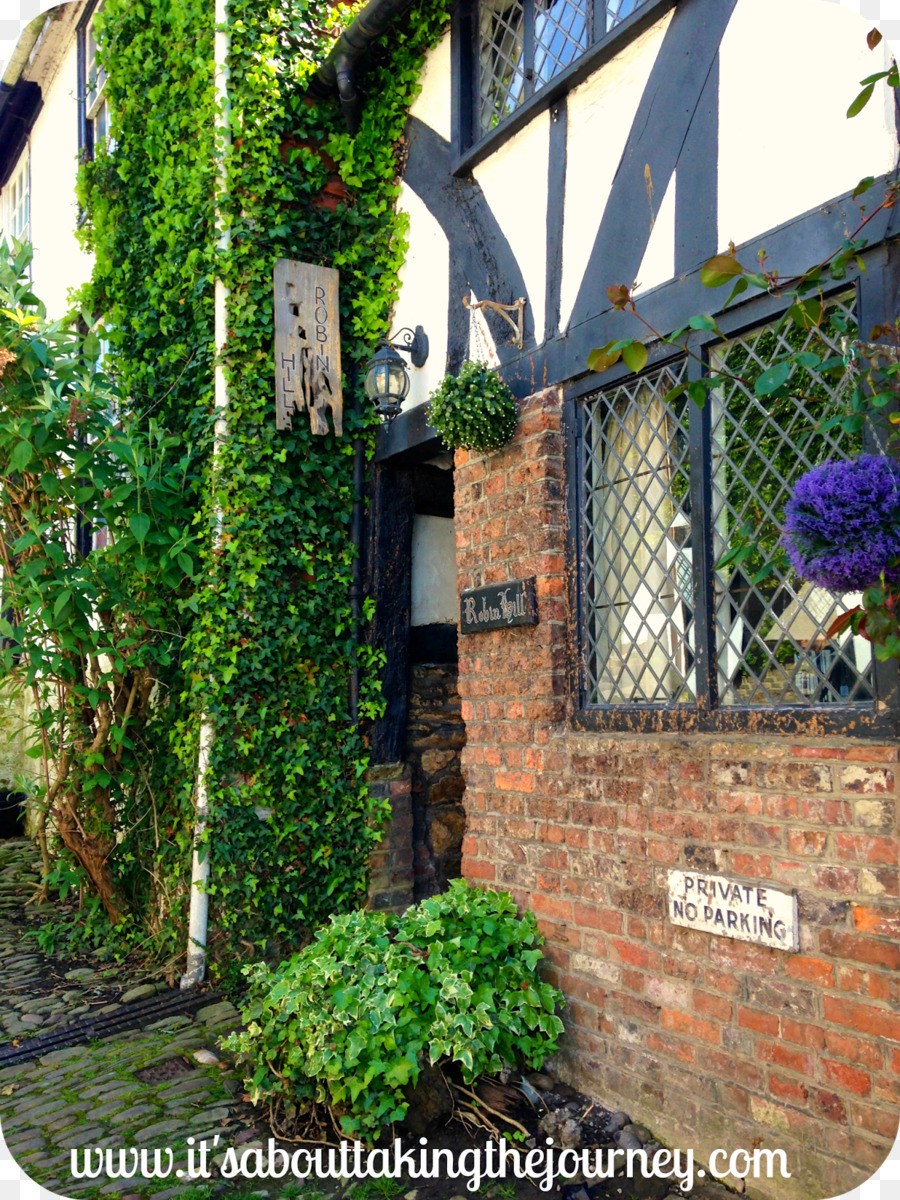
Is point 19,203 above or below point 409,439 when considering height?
above

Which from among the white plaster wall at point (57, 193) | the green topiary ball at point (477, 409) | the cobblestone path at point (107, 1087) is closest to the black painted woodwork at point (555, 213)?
the green topiary ball at point (477, 409)

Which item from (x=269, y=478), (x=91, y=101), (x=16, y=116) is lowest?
(x=269, y=478)

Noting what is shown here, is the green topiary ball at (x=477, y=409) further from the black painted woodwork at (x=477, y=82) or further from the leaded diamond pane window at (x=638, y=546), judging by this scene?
the black painted woodwork at (x=477, y=82)

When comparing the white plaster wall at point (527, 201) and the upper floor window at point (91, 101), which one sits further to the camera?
the upper floor window at point (91, 101)

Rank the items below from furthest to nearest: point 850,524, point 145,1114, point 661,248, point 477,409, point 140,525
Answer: point 140,525
point 477,409
point 145,1114
point 661,248
point 850,524

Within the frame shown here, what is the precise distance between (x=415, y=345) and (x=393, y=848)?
8.54ft

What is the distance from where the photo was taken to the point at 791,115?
2803 mm

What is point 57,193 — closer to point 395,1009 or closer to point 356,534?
point 356,534

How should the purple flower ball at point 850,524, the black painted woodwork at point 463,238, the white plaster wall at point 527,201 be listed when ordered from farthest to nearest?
the black painted woodwork at point 463,238 → the white plaster wall at point 527,201 → the purple flower ball at point 850,524

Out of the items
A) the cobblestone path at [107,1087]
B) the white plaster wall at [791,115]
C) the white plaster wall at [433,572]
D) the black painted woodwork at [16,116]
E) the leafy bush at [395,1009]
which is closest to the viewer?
the white plaster wall at [791,115]

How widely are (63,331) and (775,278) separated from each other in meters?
3.89

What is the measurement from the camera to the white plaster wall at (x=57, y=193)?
802 centimetres

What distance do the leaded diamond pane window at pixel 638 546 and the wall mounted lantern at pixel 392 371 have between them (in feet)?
4.01

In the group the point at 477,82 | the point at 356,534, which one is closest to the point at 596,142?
the point at 477,82
